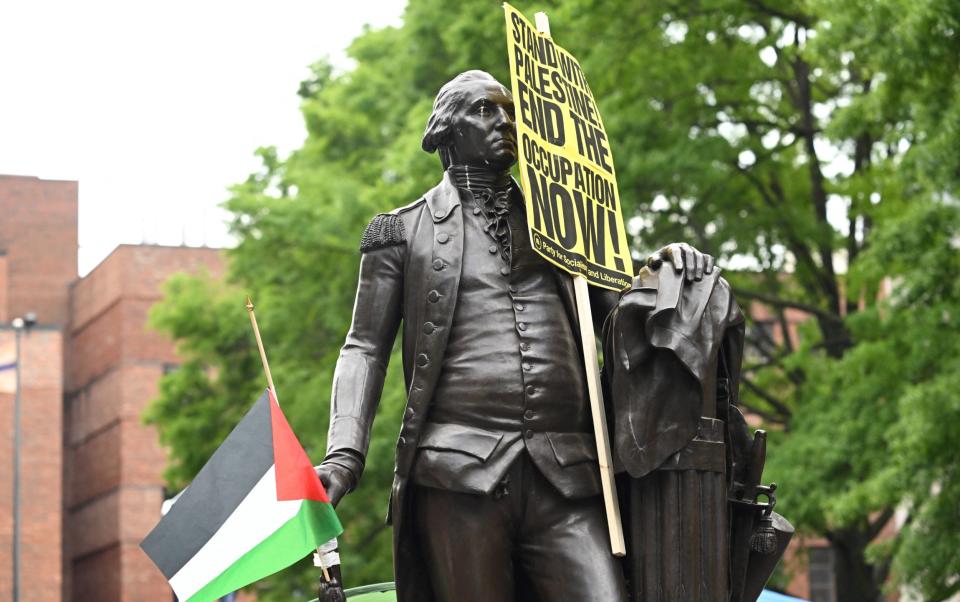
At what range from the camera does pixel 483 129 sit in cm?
683

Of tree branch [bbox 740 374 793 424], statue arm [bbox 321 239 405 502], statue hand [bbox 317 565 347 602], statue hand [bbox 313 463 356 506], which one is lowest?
statue hand [bbox 317 565 347 602]

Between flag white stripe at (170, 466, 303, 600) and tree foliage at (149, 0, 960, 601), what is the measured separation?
12.1m

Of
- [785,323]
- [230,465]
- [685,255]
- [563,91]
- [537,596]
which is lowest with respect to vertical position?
[537,596]

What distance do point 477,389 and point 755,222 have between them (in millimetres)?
18341

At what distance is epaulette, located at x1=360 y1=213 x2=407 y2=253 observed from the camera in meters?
6.77

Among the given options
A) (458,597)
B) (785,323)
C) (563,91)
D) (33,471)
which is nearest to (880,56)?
(785,323)

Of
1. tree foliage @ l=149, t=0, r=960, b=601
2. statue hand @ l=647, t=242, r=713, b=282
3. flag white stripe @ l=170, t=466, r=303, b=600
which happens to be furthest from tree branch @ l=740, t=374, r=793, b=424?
flag white stripe @ l=170, t=466, r=303, b=600

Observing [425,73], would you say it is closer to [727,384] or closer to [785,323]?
[785,323]

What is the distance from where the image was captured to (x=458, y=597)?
642cm

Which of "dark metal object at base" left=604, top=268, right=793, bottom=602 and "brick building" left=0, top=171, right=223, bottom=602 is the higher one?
"brick building" left=0, top=171, right=223, bottom=602

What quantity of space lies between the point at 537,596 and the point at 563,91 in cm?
187

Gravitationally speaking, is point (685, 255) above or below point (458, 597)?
above

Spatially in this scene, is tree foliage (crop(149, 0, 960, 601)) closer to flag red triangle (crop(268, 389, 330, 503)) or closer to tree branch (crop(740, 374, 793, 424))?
tree branch (crop(740, 374, 793, 424))

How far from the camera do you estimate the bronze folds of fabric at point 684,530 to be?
6.28m
